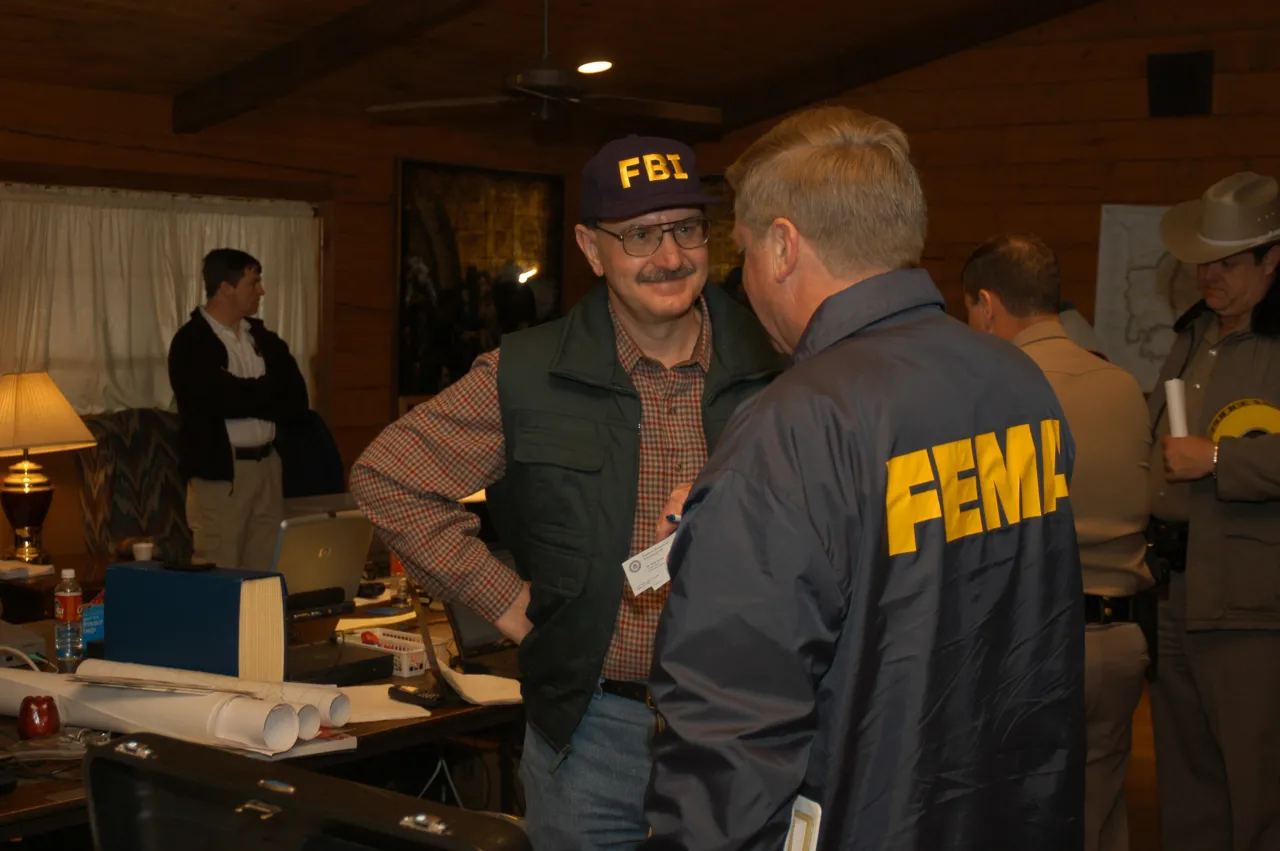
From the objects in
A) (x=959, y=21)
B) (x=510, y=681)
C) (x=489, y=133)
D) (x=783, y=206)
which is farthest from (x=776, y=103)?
(x=783, y=206)

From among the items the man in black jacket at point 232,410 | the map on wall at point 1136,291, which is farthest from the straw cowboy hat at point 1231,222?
the map on wall at point 1136,291

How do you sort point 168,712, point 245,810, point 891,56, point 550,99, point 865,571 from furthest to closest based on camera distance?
point 891,56, point 550,99, point 168,712, point 865,571, point 245,810

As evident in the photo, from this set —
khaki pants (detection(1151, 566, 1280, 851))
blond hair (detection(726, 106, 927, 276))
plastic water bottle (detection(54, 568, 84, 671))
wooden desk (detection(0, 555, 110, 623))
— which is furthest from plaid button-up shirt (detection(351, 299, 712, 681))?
wooden desk (detection(0, 555, 110, 623))

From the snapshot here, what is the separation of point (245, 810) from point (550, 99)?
13.8 feet

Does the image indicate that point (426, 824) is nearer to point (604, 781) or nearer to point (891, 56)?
point (604, 781)

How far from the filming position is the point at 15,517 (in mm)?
5453

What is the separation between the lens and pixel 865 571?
1.41 metres

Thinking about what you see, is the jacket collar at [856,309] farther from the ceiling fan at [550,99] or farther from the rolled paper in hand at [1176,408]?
the ceiling fan at [550,99]

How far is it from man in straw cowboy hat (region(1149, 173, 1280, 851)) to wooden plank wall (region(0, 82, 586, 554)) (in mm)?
4961

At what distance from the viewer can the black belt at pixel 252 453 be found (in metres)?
6.09

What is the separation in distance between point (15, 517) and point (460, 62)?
3.11 m

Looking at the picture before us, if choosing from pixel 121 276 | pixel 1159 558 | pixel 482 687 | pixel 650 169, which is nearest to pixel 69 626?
pixel 482 687

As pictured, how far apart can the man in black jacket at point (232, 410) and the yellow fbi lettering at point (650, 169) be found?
3877 mm

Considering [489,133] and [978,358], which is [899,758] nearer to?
[978,358]
